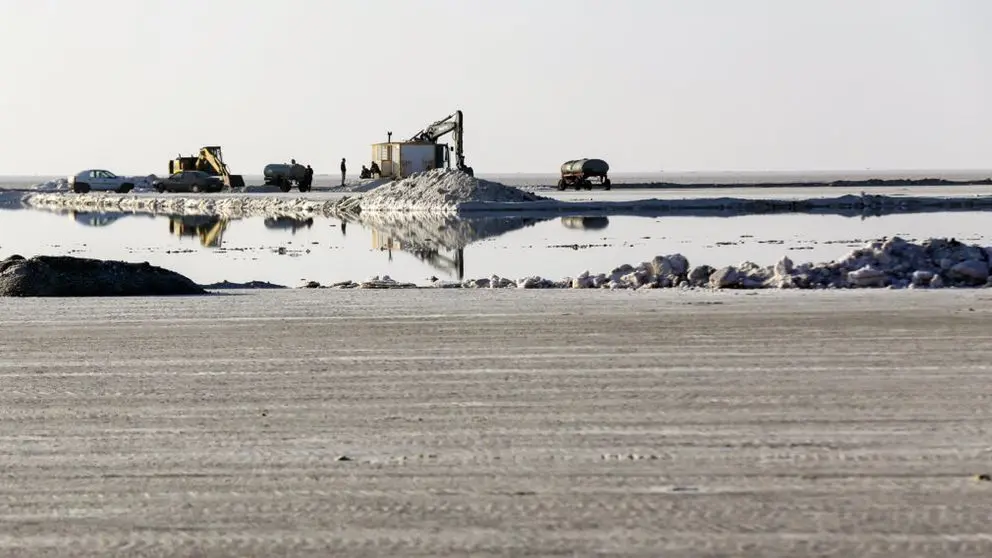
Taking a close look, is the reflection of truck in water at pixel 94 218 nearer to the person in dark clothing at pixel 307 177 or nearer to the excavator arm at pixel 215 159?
the excavator arm at pixel 215 159

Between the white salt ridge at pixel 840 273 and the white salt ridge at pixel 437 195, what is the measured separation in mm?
32906

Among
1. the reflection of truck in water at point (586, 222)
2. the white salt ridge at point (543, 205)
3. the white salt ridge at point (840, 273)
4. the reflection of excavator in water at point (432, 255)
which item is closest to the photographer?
the white salt ridge at point (840, 273)

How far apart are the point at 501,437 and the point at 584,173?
242 ft

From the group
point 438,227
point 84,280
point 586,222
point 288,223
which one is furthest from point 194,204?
point 84,280

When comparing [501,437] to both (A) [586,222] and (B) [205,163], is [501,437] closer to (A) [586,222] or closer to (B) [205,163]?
(A) [586,222]

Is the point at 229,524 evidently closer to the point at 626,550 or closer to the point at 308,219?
the point at 626,550

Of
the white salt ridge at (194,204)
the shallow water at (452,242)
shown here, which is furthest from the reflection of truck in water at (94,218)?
the white salt ridge at (194,204)

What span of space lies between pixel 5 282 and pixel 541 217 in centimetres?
2979

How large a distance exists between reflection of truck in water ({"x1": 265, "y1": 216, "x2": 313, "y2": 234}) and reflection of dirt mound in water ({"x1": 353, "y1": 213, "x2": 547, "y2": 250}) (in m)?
1.76

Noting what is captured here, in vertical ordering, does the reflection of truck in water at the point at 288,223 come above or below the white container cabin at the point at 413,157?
below

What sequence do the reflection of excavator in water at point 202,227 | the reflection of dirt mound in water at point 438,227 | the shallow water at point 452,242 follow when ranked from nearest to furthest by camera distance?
the shallow water at point 452,242, the reflection of dirt mound in water at point 438,227, the reflection of excavator in water at point 202,227

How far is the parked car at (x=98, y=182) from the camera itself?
82.6m

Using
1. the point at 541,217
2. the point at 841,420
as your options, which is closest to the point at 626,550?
the point at 841,420

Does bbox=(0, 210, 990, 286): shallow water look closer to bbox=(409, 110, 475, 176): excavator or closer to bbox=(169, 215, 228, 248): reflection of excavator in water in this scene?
bbox=(169, 215, 228, 248): reflection of excavator in water
